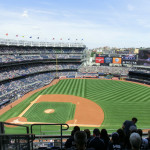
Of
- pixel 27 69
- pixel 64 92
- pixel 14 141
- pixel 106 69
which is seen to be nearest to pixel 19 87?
pixel 64 92

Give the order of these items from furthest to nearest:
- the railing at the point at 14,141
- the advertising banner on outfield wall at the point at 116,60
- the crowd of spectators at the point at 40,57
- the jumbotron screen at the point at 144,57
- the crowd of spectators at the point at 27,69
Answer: the advertising banner on outfield wall at the point at 116,60 → the jumbotron screen at the point at 144,57 → the crowd of spectators at the point at 40,57 → the crowd of spectators at the point at 27,69 → the railing at the point at 14,141

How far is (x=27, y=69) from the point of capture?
173ft

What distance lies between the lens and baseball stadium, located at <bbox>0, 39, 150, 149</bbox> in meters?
21.9

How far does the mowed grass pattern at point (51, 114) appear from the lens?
23.2 metres

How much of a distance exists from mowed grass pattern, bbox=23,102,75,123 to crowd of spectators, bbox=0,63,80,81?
17.4 m

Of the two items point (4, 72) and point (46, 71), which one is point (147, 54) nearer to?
point (46, 71)

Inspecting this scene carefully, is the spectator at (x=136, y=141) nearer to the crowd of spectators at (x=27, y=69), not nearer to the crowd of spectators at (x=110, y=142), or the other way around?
the crowd of spectators at (x=110, y=142)

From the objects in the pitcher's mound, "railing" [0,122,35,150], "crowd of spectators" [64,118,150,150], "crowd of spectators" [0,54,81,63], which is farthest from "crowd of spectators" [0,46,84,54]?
"crowd of spectators" [64,118,150,150]

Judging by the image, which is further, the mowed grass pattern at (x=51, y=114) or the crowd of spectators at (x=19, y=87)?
the crowd of spectators at (x=19, y=87)

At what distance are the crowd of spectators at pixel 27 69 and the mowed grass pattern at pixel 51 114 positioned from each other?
17.4 m

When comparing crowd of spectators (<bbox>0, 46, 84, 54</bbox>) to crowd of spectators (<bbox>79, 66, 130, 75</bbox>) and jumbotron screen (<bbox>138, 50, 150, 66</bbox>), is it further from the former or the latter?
jumbotron screen (<bbox>138, 50, 150, 66</bbox>)

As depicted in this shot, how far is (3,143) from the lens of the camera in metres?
4.16

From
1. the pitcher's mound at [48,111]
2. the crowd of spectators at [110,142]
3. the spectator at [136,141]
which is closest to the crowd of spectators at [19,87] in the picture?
the pitcher's mound at [48,111]

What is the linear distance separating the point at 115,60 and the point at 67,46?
88.2ft
